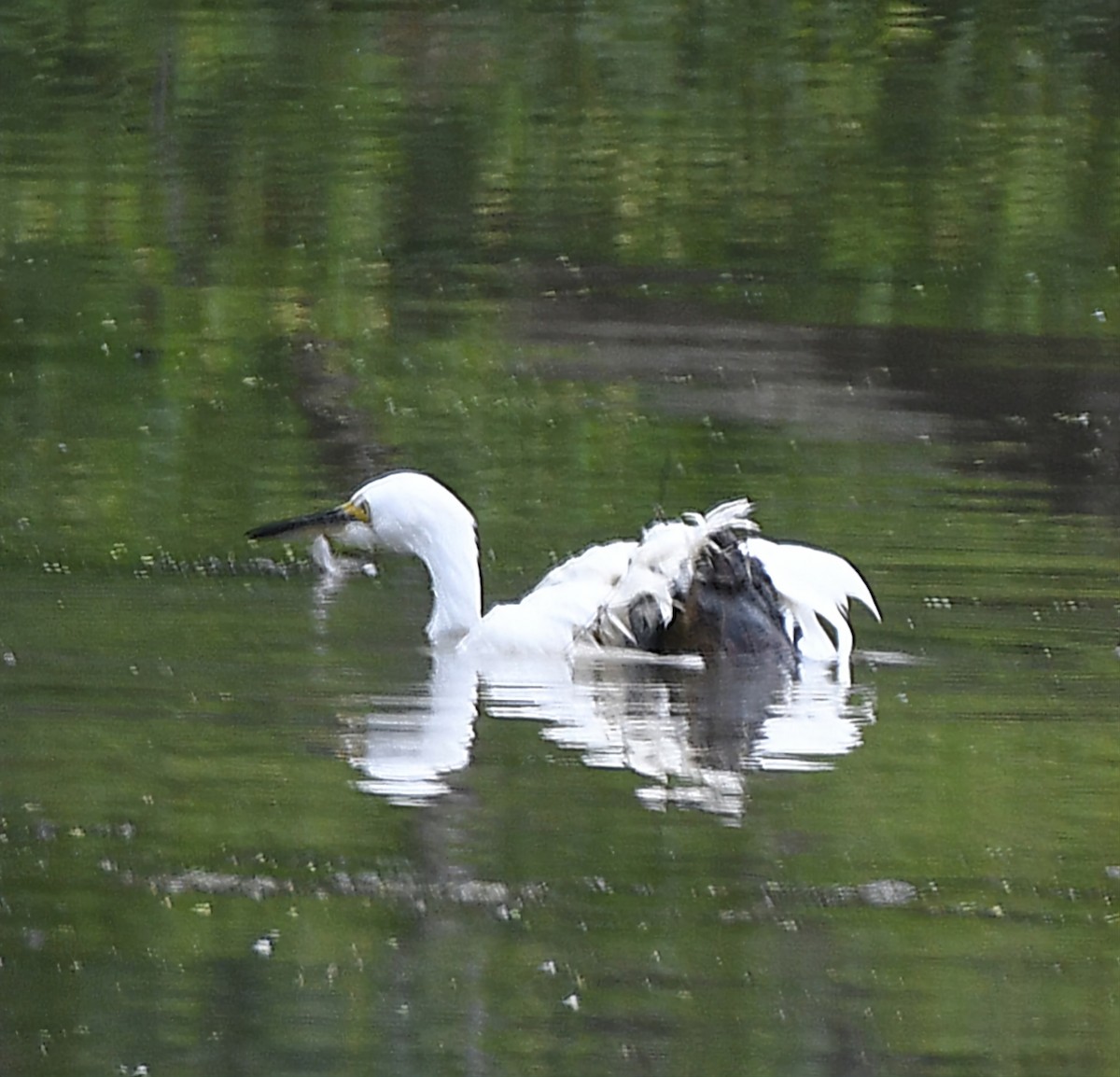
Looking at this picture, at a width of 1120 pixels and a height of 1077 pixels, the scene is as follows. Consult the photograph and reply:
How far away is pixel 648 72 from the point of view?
2214 cm

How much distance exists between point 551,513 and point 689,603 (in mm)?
2976

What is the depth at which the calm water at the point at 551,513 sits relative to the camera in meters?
5.83

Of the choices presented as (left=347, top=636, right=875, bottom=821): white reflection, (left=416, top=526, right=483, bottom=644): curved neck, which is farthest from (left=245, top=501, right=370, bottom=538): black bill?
(left=347, top=636, right=875, bottom=821): white reflection

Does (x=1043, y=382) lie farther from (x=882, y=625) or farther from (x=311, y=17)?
(x=311, y=17)

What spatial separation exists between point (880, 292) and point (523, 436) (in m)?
4.66

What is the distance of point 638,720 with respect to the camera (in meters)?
8.12

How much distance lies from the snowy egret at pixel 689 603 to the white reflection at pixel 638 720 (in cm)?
7

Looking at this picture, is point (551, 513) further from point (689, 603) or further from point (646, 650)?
point (689, 603)

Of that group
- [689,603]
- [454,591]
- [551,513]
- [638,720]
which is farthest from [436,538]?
[551,513]

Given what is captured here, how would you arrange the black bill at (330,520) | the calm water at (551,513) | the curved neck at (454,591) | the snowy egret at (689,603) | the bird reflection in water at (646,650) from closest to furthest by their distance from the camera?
1. the calm water at (551,513)
2. the bird reflection in water at (646,650)
3. the snowy egret at (689,603)
4. the curved neck at (454,591)
5. the black bill at (330,520)

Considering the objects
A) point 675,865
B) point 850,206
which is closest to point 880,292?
point 850,206

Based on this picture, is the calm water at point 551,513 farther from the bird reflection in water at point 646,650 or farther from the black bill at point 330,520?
the black bill at point 330,520

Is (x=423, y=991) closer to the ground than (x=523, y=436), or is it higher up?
higher up

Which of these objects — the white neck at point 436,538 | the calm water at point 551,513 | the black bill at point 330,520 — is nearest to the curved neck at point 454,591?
the white neck at point 436,538
